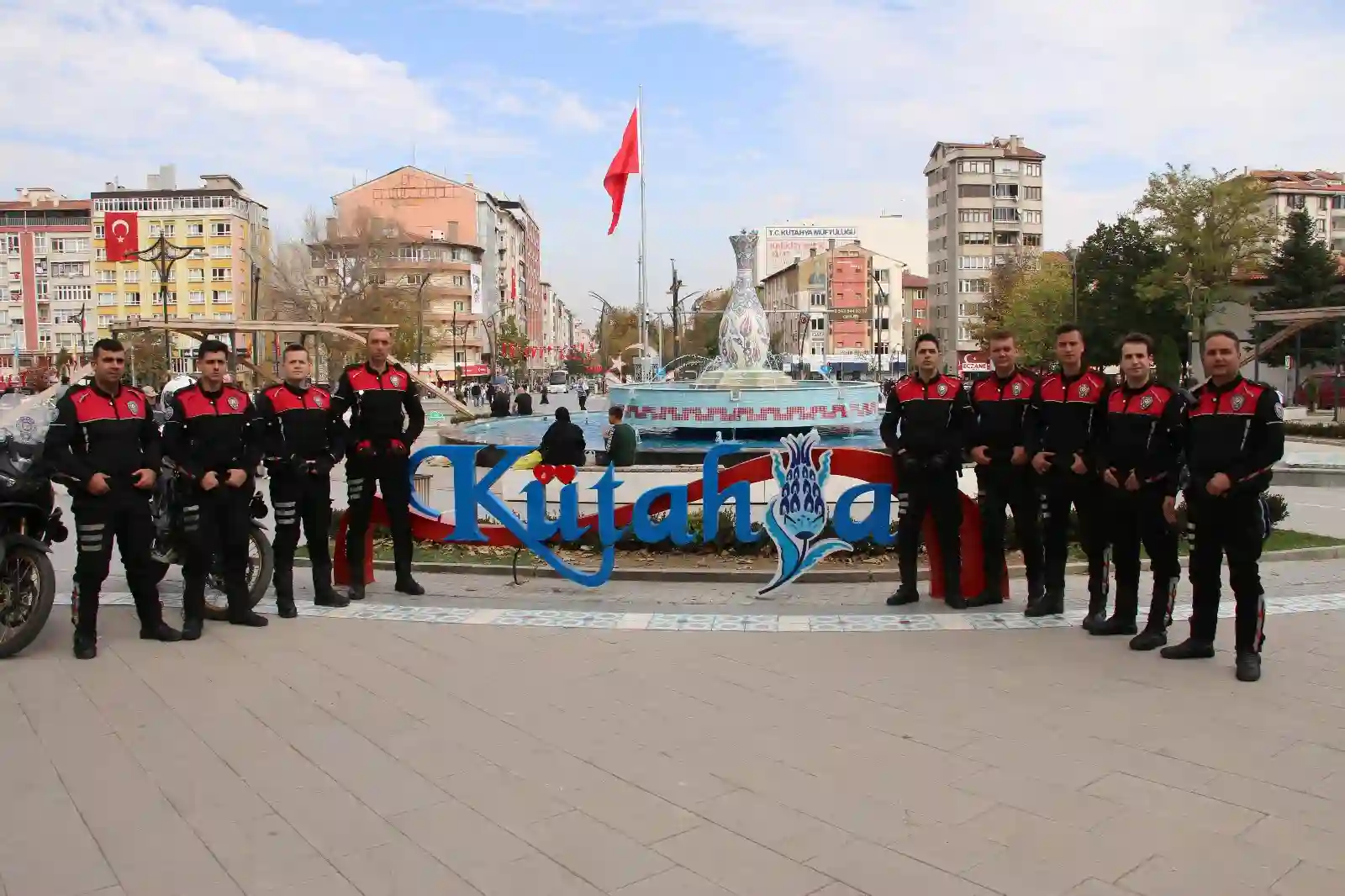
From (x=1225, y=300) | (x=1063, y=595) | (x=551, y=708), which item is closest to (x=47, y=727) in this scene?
(x=551, y=708)

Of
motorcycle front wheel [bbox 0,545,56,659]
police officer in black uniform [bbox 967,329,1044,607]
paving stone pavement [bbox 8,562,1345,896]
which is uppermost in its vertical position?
police officer in black uniform [bbox 967,329,1044,607]

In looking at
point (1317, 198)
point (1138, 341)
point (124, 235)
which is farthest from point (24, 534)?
point (1317, 198)

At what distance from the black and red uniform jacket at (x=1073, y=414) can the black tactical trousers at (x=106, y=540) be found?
20.3 feet

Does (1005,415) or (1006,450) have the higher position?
(1005,415)

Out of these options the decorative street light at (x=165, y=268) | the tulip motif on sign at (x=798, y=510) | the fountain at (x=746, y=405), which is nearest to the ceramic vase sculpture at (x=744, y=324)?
the fountain at (x=746, y=405)

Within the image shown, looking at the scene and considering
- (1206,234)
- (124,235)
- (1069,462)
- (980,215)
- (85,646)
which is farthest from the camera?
(980,215)

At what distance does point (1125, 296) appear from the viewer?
190 feet

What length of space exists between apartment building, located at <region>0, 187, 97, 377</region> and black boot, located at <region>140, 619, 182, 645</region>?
3879 inches

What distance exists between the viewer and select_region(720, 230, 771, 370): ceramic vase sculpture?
29672mm

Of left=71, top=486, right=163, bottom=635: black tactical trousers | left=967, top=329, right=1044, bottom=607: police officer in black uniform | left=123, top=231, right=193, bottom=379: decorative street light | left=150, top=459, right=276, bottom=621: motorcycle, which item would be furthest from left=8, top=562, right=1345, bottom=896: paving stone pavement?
left=123, top=231, right=193, bottom=379: decorative street light

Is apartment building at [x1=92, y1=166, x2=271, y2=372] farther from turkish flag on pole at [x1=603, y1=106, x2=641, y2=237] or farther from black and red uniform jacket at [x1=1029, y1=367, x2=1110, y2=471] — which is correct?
black and red uniform jacket at [x1=1029, y1=367, x2=1110, y2=471]

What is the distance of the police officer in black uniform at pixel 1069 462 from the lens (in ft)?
24.7

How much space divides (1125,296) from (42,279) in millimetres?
88144

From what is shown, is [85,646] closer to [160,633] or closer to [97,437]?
[160,633]
